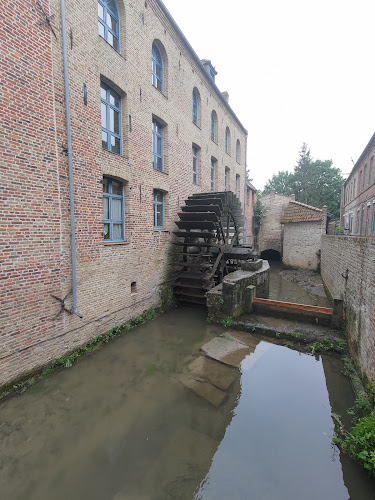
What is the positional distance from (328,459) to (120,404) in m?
2.55

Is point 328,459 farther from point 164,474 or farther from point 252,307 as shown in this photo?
point 252,307

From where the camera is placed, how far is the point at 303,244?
14.2 metres

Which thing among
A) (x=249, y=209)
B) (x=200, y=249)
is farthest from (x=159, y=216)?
(x=249, y=209)

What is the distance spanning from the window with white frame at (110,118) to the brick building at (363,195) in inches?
550

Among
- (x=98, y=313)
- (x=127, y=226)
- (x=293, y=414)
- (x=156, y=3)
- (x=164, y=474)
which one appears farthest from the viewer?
(x=156, y=3)

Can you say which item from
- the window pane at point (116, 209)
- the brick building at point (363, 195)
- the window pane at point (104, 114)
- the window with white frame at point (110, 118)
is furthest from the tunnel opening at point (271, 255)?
the window pane at point (104, 114)

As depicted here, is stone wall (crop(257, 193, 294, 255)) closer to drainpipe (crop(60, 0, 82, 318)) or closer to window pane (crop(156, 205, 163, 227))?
window pane (crop(156, 205, 163, 227))

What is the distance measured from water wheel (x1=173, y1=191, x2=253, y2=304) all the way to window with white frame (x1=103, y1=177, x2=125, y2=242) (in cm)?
219

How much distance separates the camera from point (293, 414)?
10.5 feet

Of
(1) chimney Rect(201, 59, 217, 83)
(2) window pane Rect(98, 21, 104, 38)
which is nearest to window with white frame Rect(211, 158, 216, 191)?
(1) chimney Rect(201, 59, 217, 83)

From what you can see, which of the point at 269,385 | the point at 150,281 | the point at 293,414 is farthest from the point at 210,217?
the point at 293,414

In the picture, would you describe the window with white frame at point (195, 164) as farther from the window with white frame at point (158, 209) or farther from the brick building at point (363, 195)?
the brick building at point (363, 195)

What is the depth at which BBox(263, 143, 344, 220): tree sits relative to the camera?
30172mm


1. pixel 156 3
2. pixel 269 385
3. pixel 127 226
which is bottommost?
pixel 269 385
